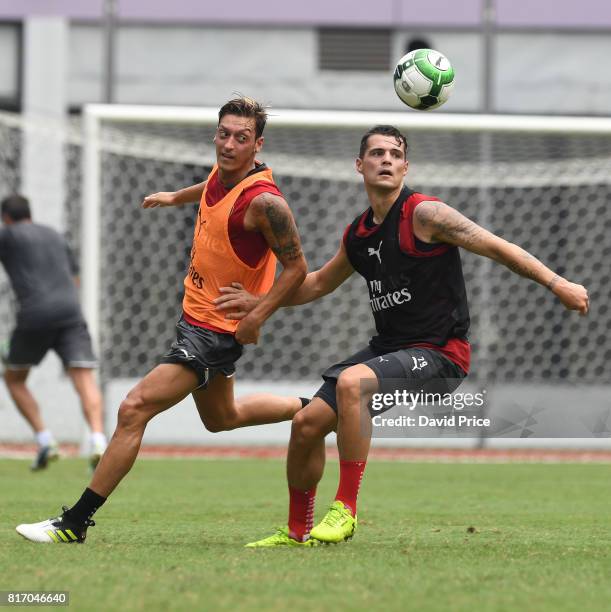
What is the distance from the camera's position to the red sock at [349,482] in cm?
632

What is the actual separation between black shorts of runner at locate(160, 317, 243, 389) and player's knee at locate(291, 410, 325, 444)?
487 millimetres

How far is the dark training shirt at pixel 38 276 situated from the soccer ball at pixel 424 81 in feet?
15.8

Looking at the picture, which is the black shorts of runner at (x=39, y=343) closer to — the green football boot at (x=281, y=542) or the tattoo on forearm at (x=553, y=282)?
the green football boot at (x=281, y=542)

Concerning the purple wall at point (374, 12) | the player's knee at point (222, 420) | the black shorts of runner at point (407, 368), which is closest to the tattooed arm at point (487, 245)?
the black shorts of runner at point (407, 368)

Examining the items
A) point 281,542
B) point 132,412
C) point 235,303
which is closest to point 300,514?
point 281,542

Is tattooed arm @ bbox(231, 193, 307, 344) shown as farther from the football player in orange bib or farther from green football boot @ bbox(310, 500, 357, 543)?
green football boot @ bbox(310, 500, 357, 543)

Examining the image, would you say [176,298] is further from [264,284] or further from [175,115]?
[264,284]

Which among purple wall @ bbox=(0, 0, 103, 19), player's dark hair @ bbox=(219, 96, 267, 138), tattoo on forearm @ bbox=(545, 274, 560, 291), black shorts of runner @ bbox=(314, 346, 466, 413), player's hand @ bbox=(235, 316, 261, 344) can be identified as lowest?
black shorts of runner @ bbox=(314, 346, 466, 413)

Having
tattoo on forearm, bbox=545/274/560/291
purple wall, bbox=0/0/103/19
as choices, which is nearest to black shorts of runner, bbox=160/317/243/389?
tattoo on forearm, bbox=545/274/560/291

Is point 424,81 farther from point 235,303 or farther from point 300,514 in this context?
point 300,514

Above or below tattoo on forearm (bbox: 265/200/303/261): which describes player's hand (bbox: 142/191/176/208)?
above

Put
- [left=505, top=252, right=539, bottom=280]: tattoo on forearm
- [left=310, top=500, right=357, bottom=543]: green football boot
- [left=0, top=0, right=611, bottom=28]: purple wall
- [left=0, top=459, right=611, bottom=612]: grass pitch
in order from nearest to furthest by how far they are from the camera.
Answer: [left=0, top=459, right=611, bottom=612]: grass pitch → [left=505, top=252, right=539, bottom=280]: tattoo on forearm → [left=310, top=500, right=357, bottom=543]: green football boot → [left=0, top=0, right=611, bottom=28]: purple wall

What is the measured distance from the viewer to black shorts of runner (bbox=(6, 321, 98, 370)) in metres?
11.5

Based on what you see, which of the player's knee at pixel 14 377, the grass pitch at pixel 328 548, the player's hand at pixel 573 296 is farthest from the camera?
the player's knee at pixel 14 377
